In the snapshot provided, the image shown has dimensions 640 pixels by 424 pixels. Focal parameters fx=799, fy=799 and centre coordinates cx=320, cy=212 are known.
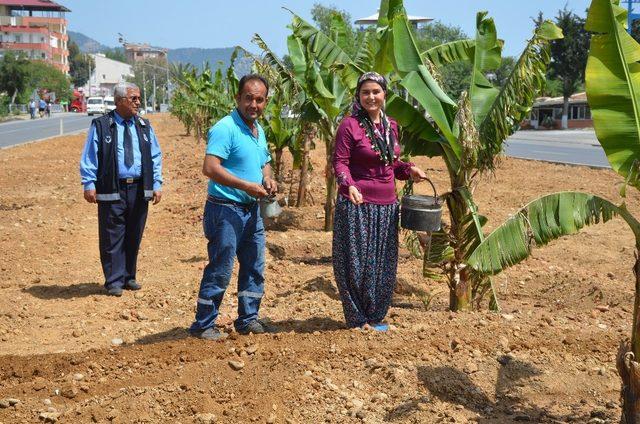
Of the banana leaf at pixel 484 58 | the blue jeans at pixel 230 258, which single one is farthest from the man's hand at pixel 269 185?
the banana leaf at pixel 484 58

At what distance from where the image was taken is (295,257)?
364 inches

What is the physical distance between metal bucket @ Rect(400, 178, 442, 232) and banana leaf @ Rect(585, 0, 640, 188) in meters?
1.50

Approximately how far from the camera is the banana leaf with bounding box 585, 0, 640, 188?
3.98 metres

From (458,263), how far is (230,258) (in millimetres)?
1886

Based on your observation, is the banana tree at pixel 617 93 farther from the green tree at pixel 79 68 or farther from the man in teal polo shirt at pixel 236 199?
the green tree at pixel 79 68

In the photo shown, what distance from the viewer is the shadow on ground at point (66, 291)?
7.25 meters

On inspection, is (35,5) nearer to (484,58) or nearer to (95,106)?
(95,106)

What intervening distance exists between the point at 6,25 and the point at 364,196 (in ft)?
401

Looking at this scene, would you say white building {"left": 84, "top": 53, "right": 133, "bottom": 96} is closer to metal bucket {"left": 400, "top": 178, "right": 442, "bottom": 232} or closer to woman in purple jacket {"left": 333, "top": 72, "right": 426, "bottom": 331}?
woman in purple jacket {"left": 333, "top": 72, "right": 426, "bottom": 331}

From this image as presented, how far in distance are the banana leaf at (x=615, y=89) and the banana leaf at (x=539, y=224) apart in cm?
29

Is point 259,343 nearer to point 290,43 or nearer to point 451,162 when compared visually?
point 451,162

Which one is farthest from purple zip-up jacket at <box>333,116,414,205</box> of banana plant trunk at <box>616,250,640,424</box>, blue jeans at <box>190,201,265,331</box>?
banana plant trunk at <box>616,250,640,424</box>

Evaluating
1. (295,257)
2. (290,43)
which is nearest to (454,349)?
(295,257)

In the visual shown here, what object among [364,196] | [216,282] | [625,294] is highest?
[364,196]
